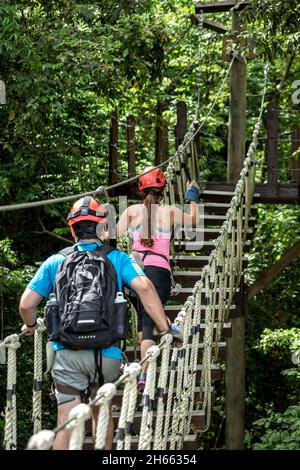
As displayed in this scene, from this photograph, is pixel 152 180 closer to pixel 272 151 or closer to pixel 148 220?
pixel 148 220

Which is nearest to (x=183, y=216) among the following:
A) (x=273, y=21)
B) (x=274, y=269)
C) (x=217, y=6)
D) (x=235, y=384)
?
(x=273, y=21)

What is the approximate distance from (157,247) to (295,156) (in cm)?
477

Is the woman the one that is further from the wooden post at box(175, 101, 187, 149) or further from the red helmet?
the wooden post at box(175, 101, 187, 149)

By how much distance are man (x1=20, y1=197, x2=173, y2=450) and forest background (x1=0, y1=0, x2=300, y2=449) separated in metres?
2.80

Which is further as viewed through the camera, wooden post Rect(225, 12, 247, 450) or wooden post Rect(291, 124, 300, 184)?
wooden post Rect(291, 124, 300, 184)

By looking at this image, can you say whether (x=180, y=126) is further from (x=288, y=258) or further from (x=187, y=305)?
(x=187, y=305)

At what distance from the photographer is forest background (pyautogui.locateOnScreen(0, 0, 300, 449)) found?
730 cm

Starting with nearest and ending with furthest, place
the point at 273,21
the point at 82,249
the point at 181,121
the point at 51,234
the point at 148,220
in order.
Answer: the point at 82,249, the point at 148,220, the point at 273,21, the point at 181,121, the point at 51,234

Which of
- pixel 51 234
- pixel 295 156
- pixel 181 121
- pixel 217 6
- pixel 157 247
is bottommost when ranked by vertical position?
pixel 51 234

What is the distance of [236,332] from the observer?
9977 millimetres

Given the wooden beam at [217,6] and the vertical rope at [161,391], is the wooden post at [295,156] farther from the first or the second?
the vertical rope at [161,391]

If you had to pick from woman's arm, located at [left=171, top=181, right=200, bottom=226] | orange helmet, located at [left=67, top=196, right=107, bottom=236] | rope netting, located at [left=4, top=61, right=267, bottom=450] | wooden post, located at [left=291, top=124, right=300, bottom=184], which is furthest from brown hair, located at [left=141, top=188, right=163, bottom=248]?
wooden post, located at [left=291, top=124, right=300, bottom=184]

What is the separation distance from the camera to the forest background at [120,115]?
7297 mm

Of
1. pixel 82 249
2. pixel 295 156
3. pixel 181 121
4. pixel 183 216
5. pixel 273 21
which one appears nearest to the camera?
pixel 82 249
